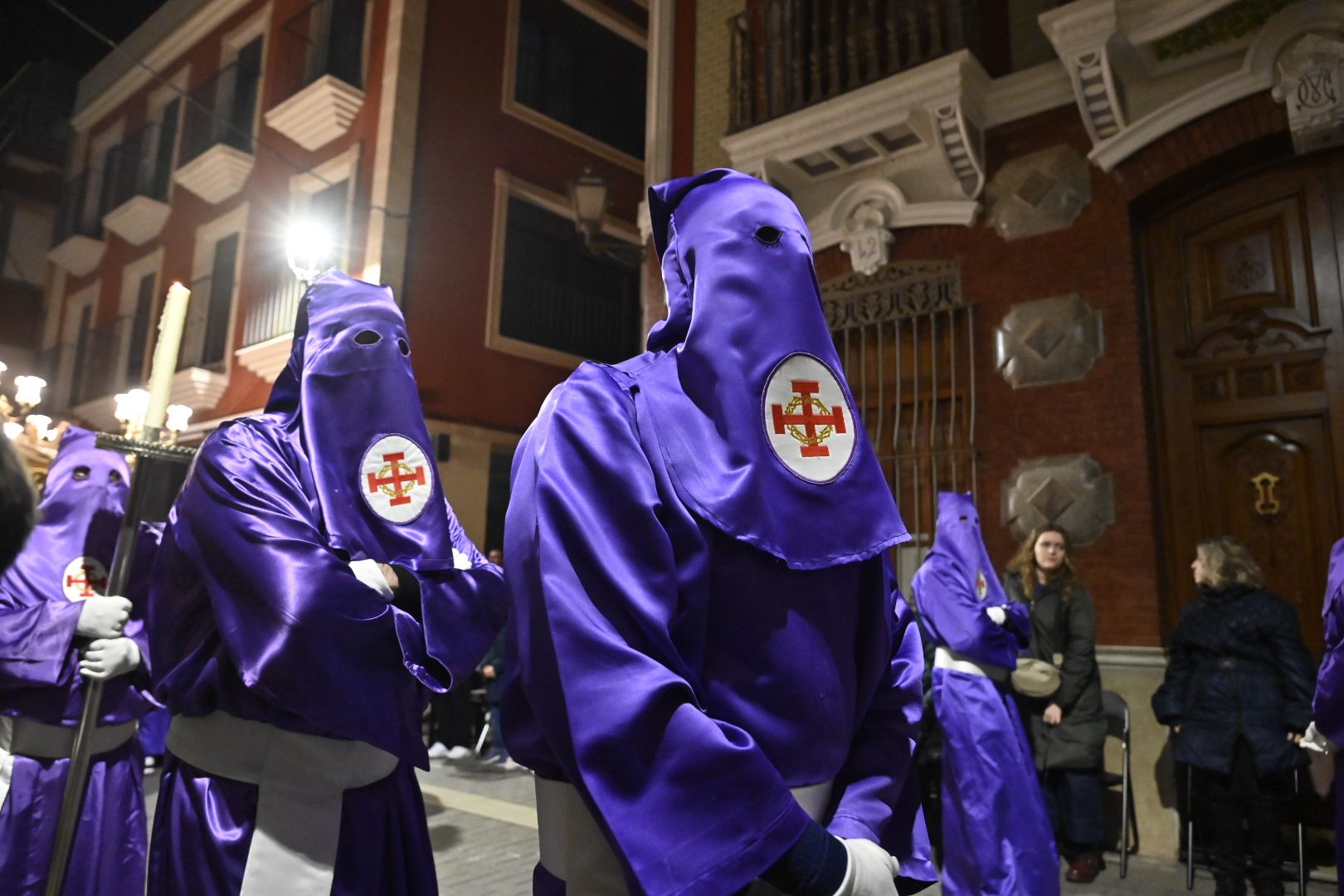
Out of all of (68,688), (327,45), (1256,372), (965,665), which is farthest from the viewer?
(327,45)

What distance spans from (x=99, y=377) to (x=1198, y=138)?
1827cm

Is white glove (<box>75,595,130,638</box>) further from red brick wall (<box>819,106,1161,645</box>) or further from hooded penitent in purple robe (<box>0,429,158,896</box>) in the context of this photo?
red brick wall (<box>819,106,1161,645</box>)

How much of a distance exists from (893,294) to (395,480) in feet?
19.7

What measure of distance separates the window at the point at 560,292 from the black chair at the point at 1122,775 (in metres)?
8.71

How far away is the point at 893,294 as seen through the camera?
7.64 metres

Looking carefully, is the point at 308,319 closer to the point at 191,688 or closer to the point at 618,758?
the point at 191,688

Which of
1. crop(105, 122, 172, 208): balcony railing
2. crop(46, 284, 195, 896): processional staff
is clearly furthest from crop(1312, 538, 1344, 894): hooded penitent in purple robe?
crop(105, 122, 172, 208): balcony railing

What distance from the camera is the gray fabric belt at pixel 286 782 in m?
2.04


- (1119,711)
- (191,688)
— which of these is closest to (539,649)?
(191,688)

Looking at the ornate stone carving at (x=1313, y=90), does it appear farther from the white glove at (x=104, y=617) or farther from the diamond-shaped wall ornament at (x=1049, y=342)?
the white glove at (x=104, y=617)

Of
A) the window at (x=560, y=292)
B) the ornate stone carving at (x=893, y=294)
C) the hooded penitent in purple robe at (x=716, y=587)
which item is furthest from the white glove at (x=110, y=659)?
the window at (x=560, y=292)

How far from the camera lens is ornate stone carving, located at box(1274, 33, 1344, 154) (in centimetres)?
563

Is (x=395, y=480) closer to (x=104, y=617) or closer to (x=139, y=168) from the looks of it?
(x=104, y=617)

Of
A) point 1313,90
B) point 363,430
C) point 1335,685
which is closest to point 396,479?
point 363,430
